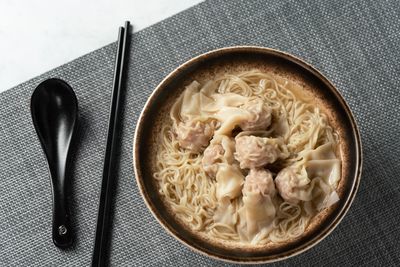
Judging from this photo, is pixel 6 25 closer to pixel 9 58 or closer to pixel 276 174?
pixel 9 58

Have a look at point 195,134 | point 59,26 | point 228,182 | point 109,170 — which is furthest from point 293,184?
point 59,26

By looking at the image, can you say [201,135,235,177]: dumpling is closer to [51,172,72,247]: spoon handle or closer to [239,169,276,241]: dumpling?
[239,169,276,241]: dumpling

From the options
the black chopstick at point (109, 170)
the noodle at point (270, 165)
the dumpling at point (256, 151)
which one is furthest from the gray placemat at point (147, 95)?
the dumpling at point (256, 151)

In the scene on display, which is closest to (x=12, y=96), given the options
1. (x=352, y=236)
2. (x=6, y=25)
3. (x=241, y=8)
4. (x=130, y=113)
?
(x=6, y=25)

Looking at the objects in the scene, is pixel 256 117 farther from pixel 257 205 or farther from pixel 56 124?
pixel 56 124

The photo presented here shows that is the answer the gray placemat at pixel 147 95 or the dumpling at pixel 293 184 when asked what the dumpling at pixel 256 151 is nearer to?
the dumpling at pixel 293 184

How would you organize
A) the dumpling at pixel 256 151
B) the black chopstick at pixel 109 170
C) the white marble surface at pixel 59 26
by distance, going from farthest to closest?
the white marble surface at pixel 59 26
the black chopstick at pixel 109 170
the dumpling at pixel 256 151

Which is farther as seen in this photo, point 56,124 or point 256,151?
point 56,124
